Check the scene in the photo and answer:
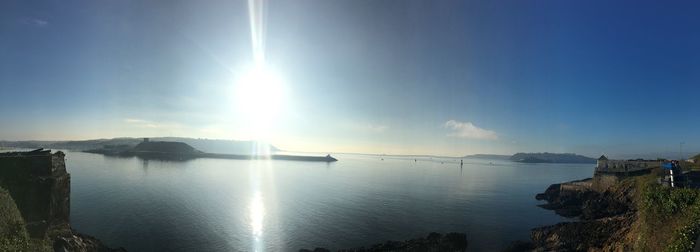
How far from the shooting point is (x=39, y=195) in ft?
104

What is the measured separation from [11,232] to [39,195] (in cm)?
1257

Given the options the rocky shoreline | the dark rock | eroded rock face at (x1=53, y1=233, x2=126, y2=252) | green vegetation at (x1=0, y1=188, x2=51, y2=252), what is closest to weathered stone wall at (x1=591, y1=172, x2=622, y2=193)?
the rocky shoreline

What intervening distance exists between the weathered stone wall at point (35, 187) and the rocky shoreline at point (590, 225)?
42780 millimetres

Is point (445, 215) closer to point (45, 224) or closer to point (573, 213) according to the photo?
point (573, 213)

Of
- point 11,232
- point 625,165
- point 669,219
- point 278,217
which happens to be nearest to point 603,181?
point 625,165

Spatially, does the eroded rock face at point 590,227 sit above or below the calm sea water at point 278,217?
above

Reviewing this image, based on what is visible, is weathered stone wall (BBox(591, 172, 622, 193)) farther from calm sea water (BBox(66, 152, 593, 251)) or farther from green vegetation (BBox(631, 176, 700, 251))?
green vegetation (BBox(631, 176, 700, 251))

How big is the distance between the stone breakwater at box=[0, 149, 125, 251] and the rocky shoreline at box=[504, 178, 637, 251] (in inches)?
1559

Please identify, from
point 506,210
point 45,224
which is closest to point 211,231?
point 45,224

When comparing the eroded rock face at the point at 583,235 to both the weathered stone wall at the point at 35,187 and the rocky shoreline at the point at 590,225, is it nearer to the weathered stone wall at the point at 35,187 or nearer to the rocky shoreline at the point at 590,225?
the rocky shoreline at the point at 590,225

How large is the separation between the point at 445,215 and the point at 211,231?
3499cm

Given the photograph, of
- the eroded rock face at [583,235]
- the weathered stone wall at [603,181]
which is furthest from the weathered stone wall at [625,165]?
the eroded rock face at [583,235]

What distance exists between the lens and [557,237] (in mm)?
36219

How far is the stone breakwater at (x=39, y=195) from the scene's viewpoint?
29.2 metres
